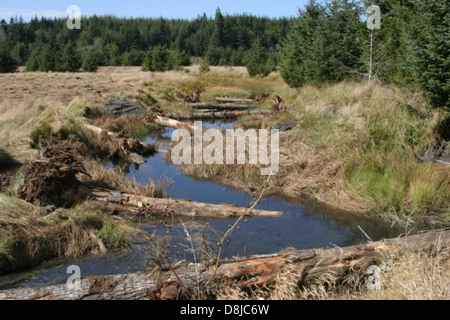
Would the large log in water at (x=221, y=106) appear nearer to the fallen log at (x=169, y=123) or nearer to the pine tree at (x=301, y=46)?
the pine tree at (x=301, y=46)

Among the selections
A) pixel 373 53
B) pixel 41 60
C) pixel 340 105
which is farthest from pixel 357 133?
pixel 41 60

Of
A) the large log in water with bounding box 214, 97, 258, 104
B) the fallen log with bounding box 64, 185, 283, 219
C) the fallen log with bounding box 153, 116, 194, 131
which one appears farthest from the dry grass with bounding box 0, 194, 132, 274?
the large log in water with bounding box 214, 97, 258, 104

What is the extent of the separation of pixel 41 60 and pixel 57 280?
47.3 meters

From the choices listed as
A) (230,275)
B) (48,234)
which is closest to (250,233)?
(230,275)

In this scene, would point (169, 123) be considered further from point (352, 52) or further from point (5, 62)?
point (5, 62)

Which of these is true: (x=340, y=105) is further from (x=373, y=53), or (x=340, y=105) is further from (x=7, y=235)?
(x=7, y=235)

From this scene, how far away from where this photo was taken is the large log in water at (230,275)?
188 inches

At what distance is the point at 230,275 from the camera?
5.04m

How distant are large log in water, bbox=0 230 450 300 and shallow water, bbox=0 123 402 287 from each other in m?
0.54


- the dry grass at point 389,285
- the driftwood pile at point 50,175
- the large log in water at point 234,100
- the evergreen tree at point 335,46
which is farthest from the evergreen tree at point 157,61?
the dry grass at point 389,285

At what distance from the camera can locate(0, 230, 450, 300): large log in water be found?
15.7 feet

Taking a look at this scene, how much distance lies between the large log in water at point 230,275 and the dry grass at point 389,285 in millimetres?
108

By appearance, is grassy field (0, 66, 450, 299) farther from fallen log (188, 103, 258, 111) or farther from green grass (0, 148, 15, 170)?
fallen log (188, 103, 258, 111)

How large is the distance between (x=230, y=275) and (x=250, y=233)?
2.93 m
